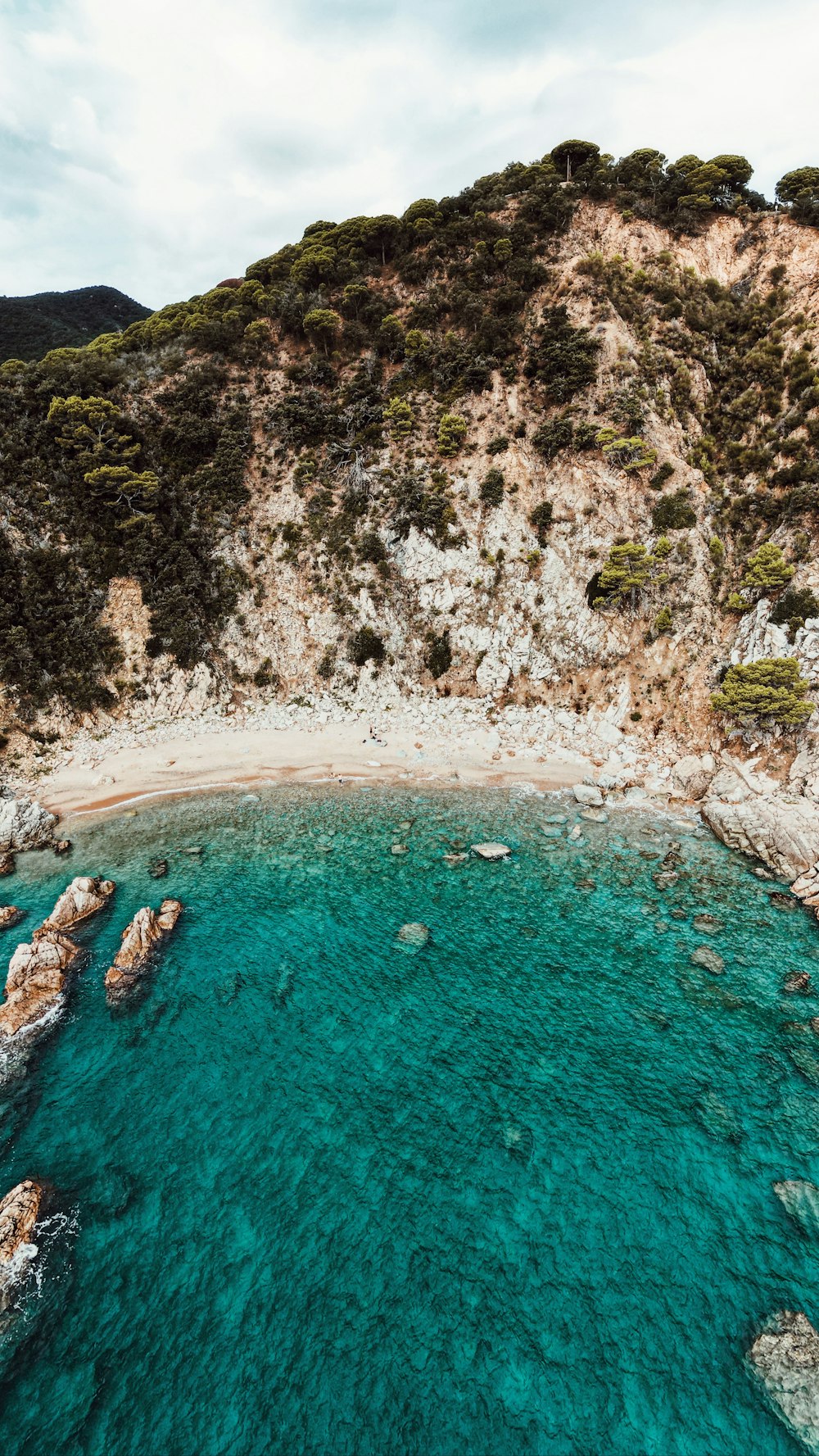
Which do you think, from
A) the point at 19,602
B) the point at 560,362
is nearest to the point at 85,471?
the point at 19,602

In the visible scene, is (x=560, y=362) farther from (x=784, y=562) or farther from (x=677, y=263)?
(x=784, y=562)

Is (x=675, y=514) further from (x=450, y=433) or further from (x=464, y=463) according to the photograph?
(x=450, y=433)

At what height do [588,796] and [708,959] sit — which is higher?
[588,796]

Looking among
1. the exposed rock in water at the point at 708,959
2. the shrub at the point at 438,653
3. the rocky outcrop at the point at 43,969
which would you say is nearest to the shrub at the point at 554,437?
the shrub at the point at 438,653

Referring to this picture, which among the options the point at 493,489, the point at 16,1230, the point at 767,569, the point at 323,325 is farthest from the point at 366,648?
the point at 16,1230

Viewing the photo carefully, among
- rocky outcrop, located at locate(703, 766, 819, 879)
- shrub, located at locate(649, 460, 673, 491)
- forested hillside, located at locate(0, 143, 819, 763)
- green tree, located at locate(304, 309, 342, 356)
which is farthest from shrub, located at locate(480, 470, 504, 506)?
rocky outcrop, located at locate(703, 766, 819, 879)

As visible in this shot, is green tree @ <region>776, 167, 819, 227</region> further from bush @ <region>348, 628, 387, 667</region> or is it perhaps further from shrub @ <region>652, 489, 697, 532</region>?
bush @ <region>348, 628, 387, 667</region>
